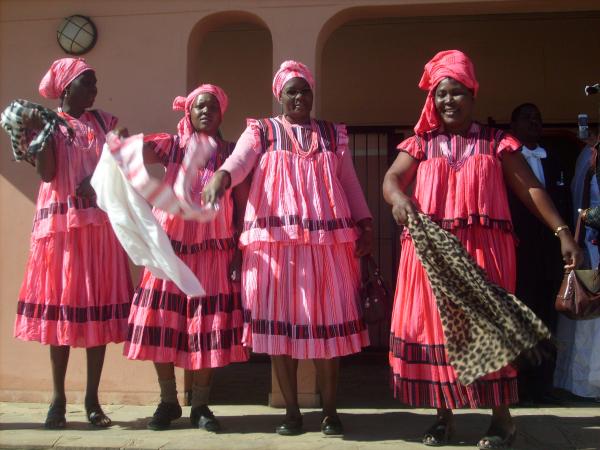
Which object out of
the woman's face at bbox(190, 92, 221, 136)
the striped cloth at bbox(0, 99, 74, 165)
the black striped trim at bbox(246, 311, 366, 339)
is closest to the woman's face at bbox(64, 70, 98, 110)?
the striped cloth at bbox(0, 99, 74, 165)

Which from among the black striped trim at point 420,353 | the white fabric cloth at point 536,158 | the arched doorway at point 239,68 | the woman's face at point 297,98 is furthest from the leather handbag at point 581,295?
the arched doorway at point 239,68

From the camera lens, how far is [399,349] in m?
4.21

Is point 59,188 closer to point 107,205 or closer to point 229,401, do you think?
point 107,205

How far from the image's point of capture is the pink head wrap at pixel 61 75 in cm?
481

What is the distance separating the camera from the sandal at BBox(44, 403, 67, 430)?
471cm

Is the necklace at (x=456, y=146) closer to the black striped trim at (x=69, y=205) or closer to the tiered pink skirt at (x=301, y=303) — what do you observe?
the tiered pink skirt at (x=301, y=303)

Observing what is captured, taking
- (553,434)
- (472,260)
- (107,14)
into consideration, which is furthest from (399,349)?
(107,14)

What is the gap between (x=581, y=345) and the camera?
5562 mm

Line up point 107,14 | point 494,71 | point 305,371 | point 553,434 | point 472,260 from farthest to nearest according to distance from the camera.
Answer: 1. point 494,71
2. point 107,14
3. point 305,371
4. point 553,434
5. point 472,260

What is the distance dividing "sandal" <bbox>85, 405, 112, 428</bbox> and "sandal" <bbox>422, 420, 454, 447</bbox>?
1937 millimetres

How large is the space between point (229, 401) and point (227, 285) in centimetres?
131

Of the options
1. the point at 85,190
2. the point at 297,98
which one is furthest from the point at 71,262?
the point at 297,98

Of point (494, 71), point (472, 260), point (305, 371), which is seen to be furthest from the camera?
point (494, 71)

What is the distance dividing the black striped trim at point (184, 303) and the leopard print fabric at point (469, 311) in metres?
1.24
